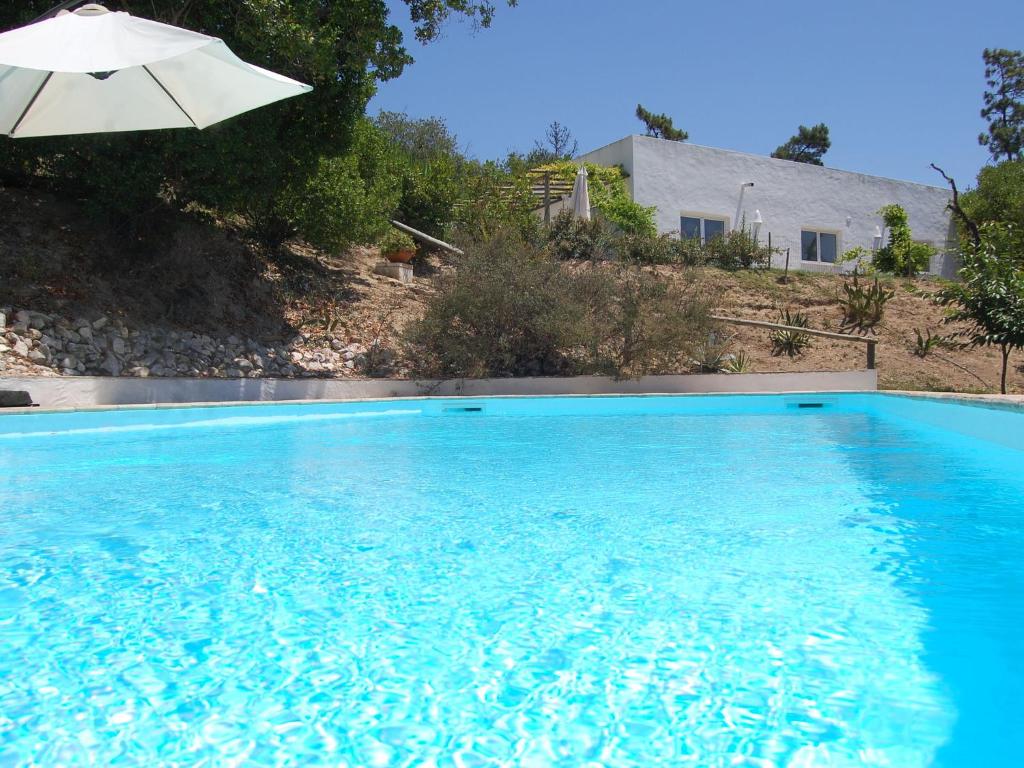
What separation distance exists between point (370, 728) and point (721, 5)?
18.7 metres

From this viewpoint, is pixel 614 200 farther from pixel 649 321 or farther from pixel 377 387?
pixel 377 387

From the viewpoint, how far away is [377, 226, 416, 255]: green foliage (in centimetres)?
1584

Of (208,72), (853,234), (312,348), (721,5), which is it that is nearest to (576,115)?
(853,234)

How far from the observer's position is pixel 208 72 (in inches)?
238

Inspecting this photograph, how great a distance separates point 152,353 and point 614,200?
12.9 m

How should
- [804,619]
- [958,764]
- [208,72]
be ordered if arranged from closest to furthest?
1. [958,764]
2. [804,619]
3. [208,72]

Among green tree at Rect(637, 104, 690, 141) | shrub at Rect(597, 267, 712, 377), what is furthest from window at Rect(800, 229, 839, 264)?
green tree at Rect(637, 104, 690, 141)

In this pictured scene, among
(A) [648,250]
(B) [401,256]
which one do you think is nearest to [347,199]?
(B) [401,256]

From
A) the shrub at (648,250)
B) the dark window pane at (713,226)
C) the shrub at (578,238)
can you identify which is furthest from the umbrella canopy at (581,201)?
the dark window pane at (713,226)

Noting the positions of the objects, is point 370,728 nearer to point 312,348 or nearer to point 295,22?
point 295,22

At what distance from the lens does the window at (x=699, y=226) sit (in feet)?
70.2

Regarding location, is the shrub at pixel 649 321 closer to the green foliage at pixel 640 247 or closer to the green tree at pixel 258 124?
the green foliage at pixel 640 247

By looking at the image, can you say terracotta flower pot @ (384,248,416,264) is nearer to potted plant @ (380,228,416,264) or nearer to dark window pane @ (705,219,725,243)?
potted plant @ (380,228,416,264)

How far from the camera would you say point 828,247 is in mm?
23766
